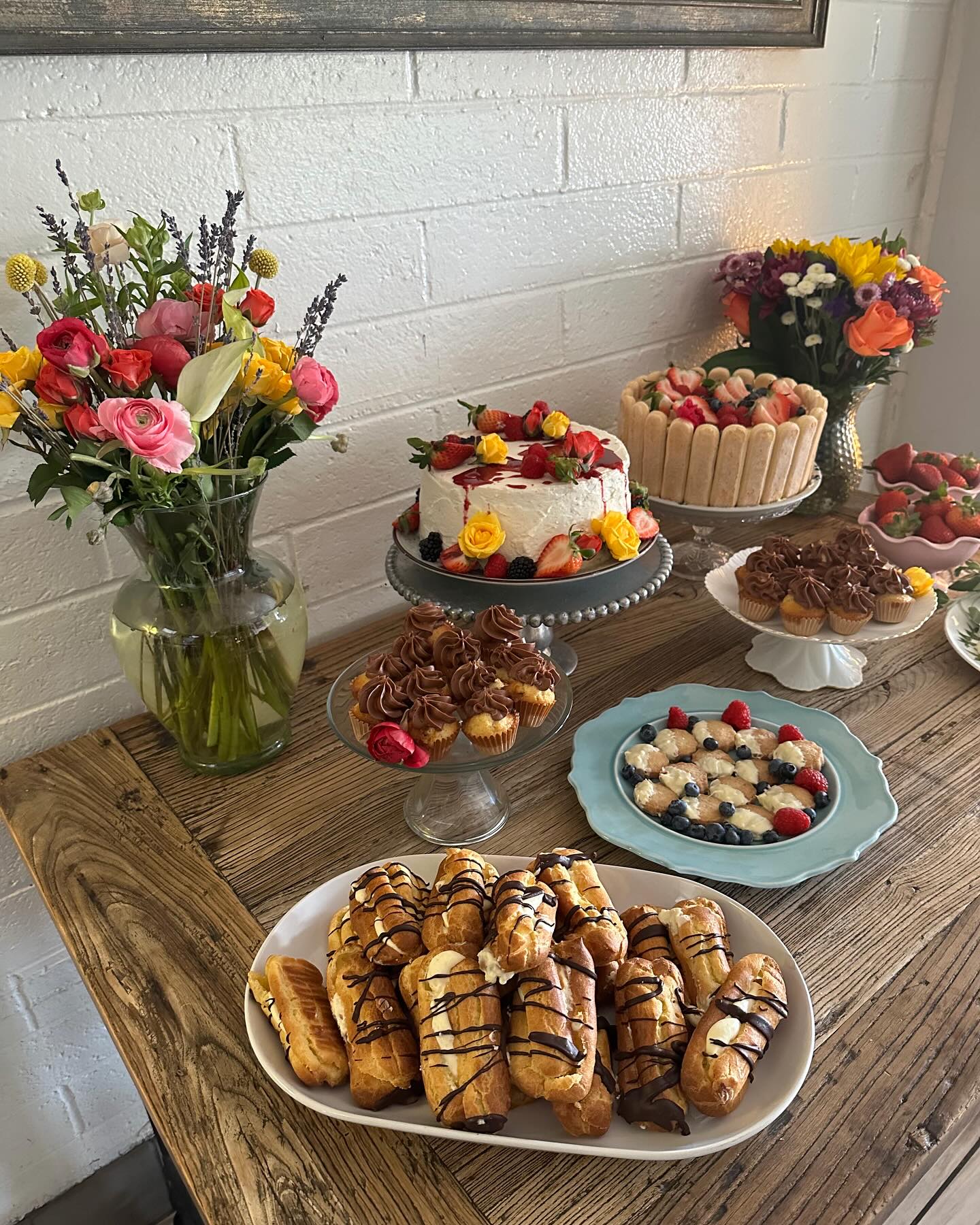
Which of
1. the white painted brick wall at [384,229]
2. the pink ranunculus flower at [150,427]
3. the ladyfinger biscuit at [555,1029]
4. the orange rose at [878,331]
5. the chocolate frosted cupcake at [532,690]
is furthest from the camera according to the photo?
the orange rose at [878,331]

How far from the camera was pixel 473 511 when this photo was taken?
3.39 ft

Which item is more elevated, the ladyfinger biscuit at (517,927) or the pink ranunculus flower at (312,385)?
the pink ranunculus flower at (312,385)

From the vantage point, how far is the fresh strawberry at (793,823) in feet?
2.90

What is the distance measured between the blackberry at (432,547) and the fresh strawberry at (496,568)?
0.07m

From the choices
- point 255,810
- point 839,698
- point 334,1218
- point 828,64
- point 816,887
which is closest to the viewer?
point 334,1218

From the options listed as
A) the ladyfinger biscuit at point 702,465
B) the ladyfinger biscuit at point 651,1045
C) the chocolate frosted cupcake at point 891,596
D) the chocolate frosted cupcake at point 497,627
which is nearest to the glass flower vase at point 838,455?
the ladyfinger biscuit at point 702,465

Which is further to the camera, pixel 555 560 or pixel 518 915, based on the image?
pixel 555 560

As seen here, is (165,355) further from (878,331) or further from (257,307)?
(878,331)

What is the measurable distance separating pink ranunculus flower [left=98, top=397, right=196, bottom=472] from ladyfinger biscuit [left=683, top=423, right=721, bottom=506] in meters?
0.72

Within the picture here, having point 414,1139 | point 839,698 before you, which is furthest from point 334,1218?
point 839,698

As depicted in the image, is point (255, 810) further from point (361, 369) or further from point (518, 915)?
point (361, 369)

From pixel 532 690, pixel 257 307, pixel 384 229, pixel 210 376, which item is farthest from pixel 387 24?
pixel 532 690

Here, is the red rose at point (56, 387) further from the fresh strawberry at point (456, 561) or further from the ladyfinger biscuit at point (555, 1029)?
the ladyfinger biscuit at point (555, 1029)

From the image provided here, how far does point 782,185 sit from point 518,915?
4.80ft
